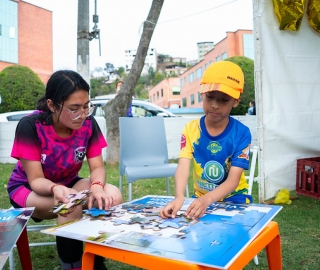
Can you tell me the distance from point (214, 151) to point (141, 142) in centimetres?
213

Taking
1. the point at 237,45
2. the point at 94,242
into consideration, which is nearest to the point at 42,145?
the point at 94,242

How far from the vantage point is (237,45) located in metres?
28.8

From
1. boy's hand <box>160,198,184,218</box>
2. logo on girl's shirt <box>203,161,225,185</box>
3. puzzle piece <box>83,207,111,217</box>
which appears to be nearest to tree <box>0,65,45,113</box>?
logo on girl's shirt <box>203,161,225,185</box>

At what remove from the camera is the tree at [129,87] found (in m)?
7.80

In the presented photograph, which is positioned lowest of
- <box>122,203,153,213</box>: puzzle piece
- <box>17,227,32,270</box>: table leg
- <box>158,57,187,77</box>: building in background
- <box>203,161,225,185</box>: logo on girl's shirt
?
<box>17,227,32,270</box>: table leg

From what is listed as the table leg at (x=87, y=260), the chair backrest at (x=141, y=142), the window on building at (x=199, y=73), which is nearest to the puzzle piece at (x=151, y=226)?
the table leg at (x=87, y=260)

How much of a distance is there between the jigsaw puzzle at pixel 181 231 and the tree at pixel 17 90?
12422mm

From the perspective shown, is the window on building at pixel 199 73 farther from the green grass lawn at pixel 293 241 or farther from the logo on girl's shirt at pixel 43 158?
the logo on girl's shirt at pixel 43 158

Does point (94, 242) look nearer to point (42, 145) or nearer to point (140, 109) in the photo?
point (42, 145)

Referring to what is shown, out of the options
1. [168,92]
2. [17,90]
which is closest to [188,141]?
[17,90]

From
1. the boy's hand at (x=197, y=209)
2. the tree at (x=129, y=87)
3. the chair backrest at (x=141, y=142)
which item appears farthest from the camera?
the tree at (x=129, y=87)

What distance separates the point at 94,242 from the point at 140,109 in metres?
9.91

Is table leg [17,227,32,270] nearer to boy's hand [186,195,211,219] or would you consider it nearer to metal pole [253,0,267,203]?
boy's hand [186,195,211,219]

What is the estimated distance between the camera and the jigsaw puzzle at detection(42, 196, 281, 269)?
3.80ft
